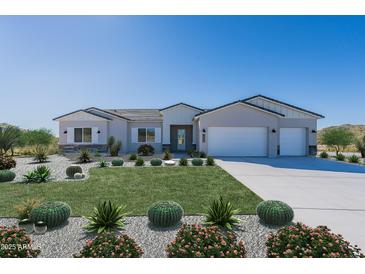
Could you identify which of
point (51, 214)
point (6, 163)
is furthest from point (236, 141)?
point (6, 163)

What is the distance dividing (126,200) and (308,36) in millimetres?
11278

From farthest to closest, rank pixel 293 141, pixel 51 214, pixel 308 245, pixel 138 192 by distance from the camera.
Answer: pixel 293 141
pixel 138 192
pixel 51 214
pixel 308 245

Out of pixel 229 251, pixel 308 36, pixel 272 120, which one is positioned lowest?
pixel 229 251

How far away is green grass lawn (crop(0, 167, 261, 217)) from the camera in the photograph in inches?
257

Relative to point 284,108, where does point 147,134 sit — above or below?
below

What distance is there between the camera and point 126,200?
709 cm

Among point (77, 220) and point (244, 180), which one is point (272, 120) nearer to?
point (244, 180)

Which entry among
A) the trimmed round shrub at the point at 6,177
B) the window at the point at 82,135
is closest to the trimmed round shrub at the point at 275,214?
the trimmed round shrub at the point at 6,177

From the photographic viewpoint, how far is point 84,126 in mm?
21766

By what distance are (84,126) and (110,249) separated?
20.7 meters

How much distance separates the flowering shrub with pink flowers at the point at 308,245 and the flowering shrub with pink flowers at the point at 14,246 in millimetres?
3938

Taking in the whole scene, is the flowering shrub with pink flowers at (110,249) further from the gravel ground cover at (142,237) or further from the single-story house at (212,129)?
the single-story house at (212,129)

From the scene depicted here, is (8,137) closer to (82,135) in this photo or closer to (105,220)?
(82,135)
